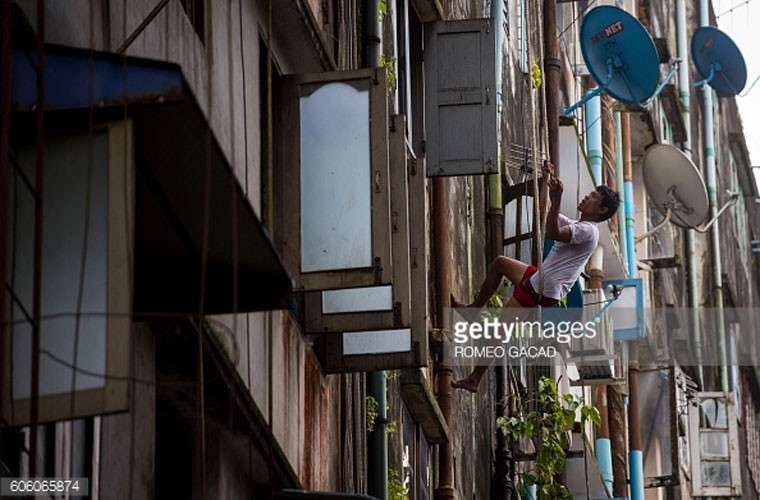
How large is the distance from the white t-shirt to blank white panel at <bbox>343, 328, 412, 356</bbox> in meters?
3.69

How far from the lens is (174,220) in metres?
6.54

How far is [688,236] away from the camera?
3219 cm

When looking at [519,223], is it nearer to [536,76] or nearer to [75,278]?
[536,76]

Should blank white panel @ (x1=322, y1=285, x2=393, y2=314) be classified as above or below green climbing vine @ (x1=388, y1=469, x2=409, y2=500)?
above

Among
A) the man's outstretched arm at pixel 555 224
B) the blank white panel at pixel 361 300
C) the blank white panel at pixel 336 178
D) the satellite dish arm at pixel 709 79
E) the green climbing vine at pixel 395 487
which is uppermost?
the satellite dish arm at pixel 709 79

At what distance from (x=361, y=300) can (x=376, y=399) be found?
75.3 inches

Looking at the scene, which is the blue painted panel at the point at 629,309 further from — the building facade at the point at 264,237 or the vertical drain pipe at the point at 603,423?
the building facade at the point at 264,237

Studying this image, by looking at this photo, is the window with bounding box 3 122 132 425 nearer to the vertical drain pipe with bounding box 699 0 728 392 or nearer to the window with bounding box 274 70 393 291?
the window with bounding box 274 70 393 291

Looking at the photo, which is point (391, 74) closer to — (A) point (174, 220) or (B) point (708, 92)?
(A) point (174, 220)

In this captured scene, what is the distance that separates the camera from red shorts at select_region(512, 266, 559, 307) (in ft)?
44.9

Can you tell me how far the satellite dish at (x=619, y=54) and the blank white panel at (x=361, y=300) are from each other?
32.1 ft

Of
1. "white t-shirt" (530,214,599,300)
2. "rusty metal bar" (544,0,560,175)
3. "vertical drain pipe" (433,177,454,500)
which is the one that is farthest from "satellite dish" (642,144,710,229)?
"white t-shirt" (530,214,599,300)

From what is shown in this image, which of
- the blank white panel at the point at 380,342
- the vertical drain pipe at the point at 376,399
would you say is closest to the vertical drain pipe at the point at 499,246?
the vertical drain pipe at the point at 376,399

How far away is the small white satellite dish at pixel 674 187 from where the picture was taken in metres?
25.7
